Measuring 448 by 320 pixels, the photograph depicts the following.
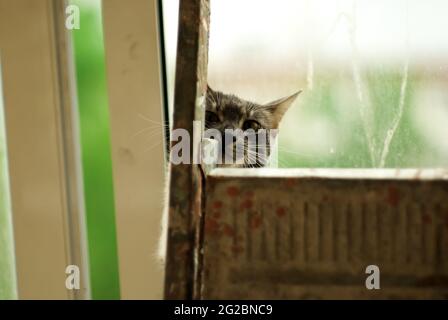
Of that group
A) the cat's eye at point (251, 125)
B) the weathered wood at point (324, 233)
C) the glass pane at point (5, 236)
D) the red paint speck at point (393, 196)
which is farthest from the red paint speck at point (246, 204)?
the glass pane at point (5, 236)

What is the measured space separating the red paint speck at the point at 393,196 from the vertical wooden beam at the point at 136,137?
589mm

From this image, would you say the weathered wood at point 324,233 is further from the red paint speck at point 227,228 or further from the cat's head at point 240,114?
the cat's head at point 240,114

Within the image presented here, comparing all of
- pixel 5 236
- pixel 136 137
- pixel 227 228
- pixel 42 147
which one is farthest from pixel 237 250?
pixel 5 236

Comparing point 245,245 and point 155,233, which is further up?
point 245,245

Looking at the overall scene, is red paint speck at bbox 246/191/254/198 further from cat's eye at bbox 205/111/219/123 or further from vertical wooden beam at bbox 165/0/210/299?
cat's eye at bbox 205/111/219/123

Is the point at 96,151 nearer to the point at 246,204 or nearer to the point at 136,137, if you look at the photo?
the point at 136,137

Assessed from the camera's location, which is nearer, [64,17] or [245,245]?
[245,245]

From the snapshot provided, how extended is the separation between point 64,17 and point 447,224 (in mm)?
881

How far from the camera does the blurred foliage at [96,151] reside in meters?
1.05

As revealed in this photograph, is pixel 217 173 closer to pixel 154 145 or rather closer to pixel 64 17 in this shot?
pixel 154 145

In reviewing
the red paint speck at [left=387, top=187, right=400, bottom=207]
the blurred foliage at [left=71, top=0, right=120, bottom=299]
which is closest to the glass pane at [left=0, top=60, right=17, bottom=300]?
the blurred foliage at [left=71, top=0, right=120, bottom=299]

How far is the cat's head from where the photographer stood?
1.05 m
